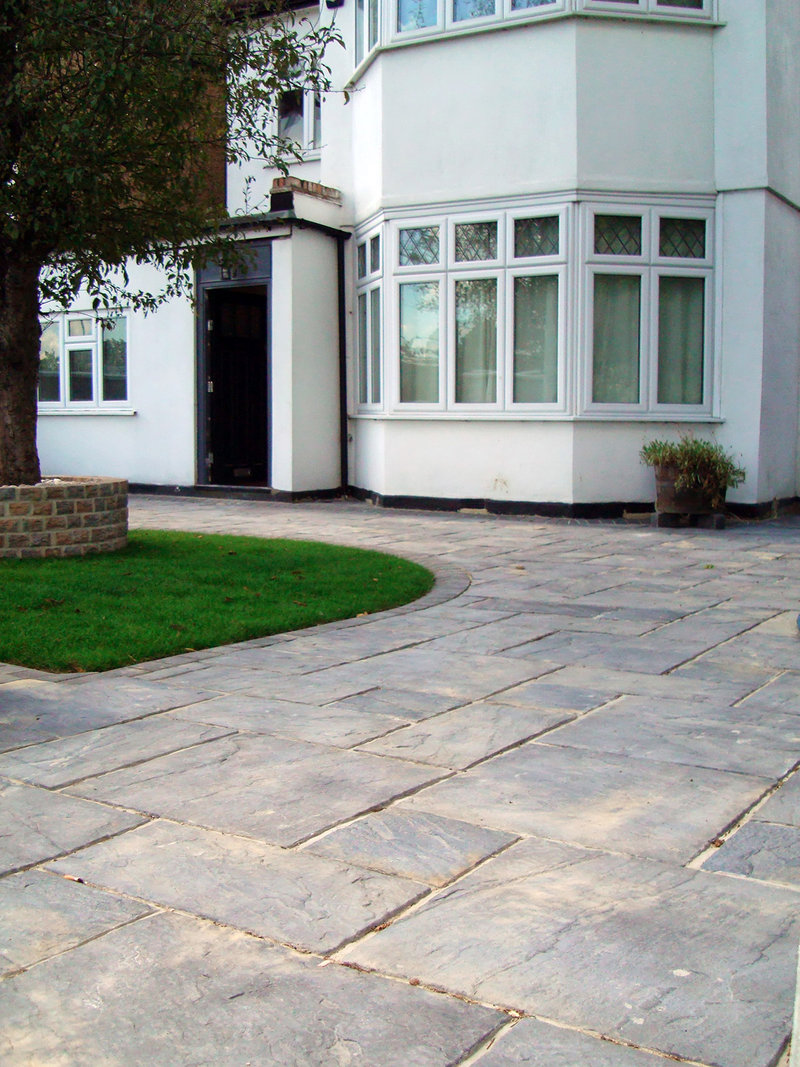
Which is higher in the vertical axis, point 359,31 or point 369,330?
point 359,31

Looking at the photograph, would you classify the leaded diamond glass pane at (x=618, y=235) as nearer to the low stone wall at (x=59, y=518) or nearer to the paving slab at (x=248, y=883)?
the low stone wall at (x=59, y=518)

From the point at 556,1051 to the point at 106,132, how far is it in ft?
22.2

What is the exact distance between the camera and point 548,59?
11.6 metres

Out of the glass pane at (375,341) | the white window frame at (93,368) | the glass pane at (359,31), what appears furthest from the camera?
the white window frame at (93,368)

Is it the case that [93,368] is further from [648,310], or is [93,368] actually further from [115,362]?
[648,310]

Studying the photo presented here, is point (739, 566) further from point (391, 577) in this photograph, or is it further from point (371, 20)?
point (371, 20)

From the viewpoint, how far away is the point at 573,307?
11656 millimetres

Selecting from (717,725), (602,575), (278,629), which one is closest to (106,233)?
(278,629)

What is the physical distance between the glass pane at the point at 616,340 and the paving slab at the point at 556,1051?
10.1 meters

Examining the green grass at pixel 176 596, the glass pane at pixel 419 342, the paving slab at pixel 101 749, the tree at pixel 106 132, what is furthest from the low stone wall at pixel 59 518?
the glass pane at pixel 419 342

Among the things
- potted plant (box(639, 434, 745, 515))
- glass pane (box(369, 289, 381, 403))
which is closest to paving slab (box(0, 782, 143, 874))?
potted plant (box(639, 434, 745, 515))

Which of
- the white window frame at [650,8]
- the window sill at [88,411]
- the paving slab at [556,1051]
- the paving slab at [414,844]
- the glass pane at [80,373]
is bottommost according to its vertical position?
the paving slab at [556,1051]

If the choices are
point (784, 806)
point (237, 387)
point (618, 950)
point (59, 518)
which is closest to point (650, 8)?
point (237, 387)

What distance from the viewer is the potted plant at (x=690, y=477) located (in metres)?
10.9
